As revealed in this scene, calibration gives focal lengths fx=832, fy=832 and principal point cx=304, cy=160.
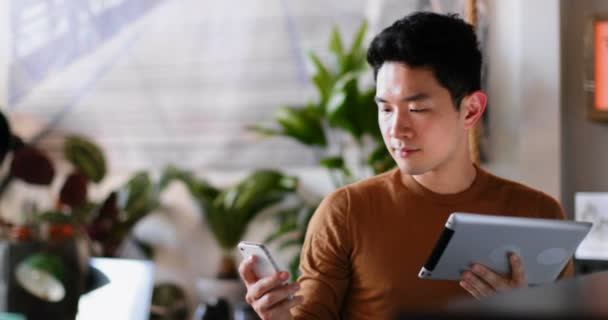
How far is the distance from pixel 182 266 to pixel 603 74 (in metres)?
2.17

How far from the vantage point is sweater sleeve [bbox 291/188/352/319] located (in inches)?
69.1

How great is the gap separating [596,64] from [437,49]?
195 cm

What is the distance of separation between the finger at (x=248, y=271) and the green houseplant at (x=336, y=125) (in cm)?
191

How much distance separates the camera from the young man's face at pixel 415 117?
1.77 meters

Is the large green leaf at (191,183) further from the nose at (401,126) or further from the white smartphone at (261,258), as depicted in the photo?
the white smartphone at (261,258)

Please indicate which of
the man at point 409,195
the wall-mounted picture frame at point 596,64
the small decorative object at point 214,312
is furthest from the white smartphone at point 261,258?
the wall-mounted picture frame at point 596,64

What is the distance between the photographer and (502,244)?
145 centimetres

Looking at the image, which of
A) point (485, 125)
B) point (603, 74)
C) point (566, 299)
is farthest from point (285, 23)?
point (566, 299)

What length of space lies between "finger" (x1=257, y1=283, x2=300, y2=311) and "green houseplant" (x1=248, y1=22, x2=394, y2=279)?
1.92 meters

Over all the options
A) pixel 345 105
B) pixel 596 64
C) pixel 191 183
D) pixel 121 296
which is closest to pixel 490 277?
pixel 121 296

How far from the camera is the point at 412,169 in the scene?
179 cm

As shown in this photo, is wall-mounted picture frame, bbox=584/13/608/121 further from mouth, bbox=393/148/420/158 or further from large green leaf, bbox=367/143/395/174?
mouth, bbox=393/148/420/158

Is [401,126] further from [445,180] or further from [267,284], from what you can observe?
[267,284]

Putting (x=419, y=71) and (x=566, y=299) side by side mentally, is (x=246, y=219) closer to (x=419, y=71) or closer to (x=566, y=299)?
(x=419, y=71)
